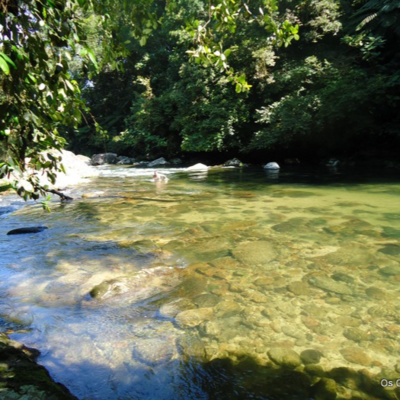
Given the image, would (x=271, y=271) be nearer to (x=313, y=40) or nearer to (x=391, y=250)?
(x=391, y=250)

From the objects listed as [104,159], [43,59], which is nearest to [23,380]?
[43,59]

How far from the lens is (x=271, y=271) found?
3514 mm

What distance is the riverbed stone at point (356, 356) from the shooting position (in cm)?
206

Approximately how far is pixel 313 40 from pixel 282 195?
12345 millimetres

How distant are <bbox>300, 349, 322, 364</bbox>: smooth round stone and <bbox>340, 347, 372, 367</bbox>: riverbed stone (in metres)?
0.17

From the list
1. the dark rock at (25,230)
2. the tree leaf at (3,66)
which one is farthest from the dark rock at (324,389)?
the dark rock at (25,230)

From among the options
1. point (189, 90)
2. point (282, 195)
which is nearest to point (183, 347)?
point (282, 195)

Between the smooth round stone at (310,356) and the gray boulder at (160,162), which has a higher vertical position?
the gray boulder at (160,162)

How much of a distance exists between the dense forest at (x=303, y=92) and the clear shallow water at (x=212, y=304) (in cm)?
903

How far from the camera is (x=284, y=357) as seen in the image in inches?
83.8

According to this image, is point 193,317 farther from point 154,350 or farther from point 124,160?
point 124,160

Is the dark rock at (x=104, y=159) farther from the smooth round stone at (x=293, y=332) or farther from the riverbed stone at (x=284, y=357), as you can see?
the riverbed stone at (x=284, y=357)

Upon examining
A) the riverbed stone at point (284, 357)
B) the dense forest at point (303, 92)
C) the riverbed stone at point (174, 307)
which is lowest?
the riverbed stone at point (284, 357)

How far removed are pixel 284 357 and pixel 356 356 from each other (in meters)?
0.48
